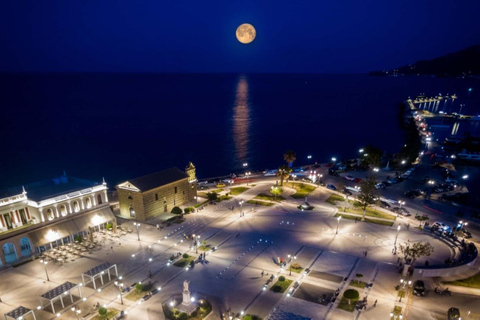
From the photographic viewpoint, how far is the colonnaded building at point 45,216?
44281mm

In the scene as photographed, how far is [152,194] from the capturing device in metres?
55.8

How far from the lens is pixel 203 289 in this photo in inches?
1476

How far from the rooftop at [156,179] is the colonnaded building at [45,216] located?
5457 mm

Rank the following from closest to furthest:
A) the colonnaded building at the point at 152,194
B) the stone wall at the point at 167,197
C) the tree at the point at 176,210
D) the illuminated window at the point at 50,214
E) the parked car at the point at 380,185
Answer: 1. the illuminated window at the point at 50,214
2. the colonnaded building at the point at 152,194
3. the stone wall at the point at 167,197
4. the tree at the point at 176,210
5. the parked car at the point at 380,185

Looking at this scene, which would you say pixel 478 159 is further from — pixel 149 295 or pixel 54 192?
pixel 54 192

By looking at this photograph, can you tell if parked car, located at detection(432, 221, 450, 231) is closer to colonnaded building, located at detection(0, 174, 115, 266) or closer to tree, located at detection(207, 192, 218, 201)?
tree, located at detection(207, 192, 218, 201)

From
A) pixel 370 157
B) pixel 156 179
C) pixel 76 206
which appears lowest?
pixel 76 206

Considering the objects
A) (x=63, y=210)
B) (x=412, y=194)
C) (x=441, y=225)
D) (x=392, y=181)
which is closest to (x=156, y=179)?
(x=63, y=210)

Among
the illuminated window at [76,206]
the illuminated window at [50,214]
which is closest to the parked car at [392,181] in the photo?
the illuminated window at [76,206]

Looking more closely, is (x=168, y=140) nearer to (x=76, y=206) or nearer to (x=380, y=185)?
(x=76, y=206)

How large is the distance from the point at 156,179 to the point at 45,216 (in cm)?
1736

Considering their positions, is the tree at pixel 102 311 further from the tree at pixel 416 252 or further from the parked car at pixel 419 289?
the tree at pixel 416 252

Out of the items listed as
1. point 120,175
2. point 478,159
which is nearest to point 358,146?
point 478,159

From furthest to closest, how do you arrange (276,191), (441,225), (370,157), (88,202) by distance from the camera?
1. (370,157)
2. (276,191)
3. (88,202)
4. (441,225)
